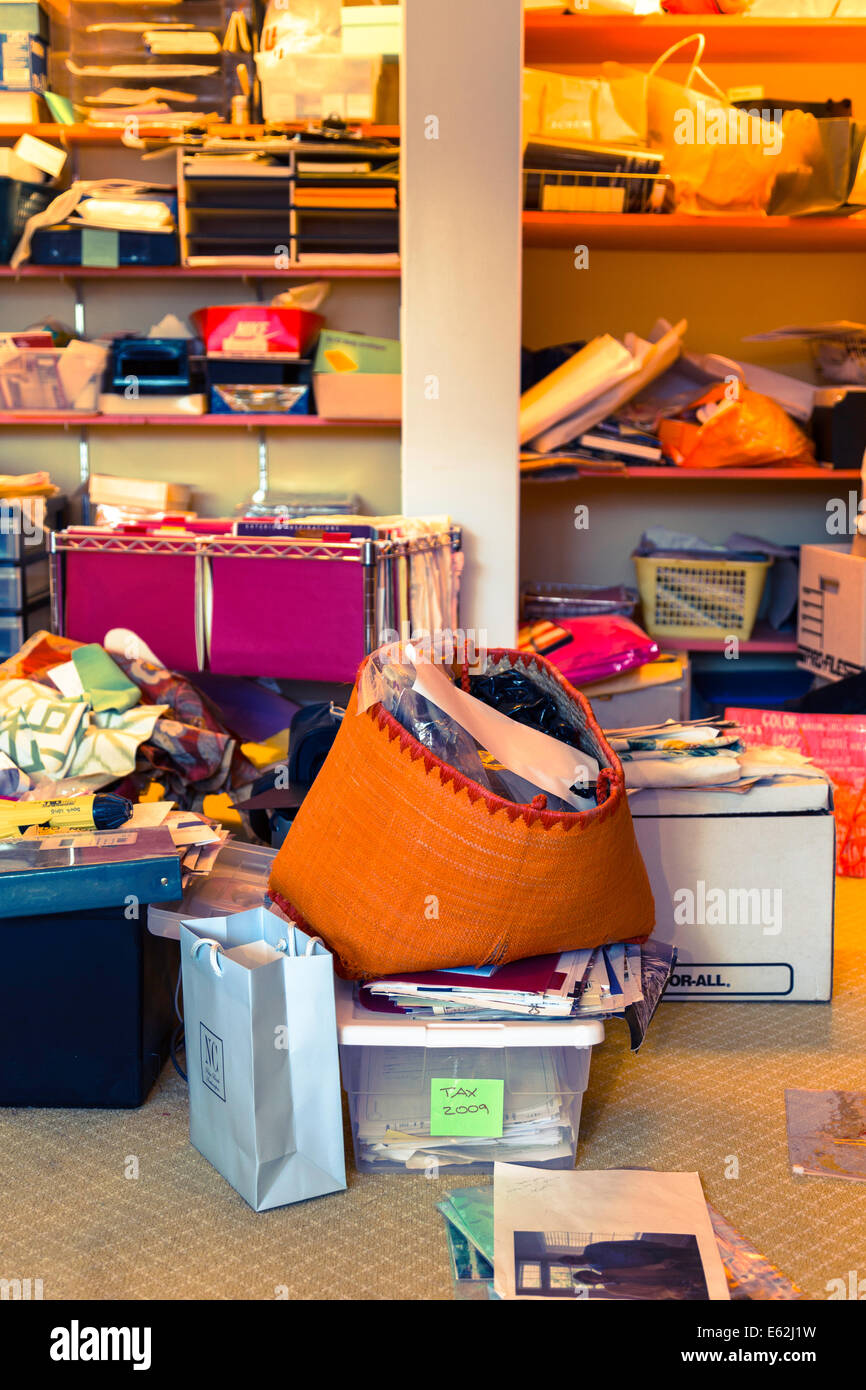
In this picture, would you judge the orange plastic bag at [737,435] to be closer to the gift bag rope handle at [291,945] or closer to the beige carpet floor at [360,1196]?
the beige carpet floor at [360,1196]

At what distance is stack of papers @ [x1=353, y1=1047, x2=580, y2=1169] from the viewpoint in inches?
69.1

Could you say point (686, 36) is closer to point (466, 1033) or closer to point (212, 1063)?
point (466, 1033)

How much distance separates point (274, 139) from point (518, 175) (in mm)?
826

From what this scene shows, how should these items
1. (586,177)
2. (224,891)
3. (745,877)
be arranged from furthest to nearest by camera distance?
(586,177)
(745,877)
(224,891)

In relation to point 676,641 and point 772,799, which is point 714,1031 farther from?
point 676,641

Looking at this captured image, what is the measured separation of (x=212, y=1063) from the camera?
5.53 ft

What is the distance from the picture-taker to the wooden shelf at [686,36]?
360cm

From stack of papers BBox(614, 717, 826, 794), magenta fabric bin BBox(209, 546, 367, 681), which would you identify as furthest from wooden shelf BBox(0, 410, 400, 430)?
stack of papers BBox(614, 717, 826, 794)

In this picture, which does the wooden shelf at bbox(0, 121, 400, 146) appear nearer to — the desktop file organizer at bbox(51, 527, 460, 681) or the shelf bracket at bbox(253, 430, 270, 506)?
the shelf bracket at bbox(253, 430, 270, 506)

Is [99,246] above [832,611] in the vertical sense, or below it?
above

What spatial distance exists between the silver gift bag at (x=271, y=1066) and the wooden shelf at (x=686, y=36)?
2992mm

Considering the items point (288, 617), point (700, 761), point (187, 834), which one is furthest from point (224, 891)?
point (288, 617)

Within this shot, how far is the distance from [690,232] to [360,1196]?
10.00ft

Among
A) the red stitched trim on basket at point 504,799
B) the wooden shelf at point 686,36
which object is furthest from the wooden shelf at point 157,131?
the red stitched trim on basket at point 504,799
